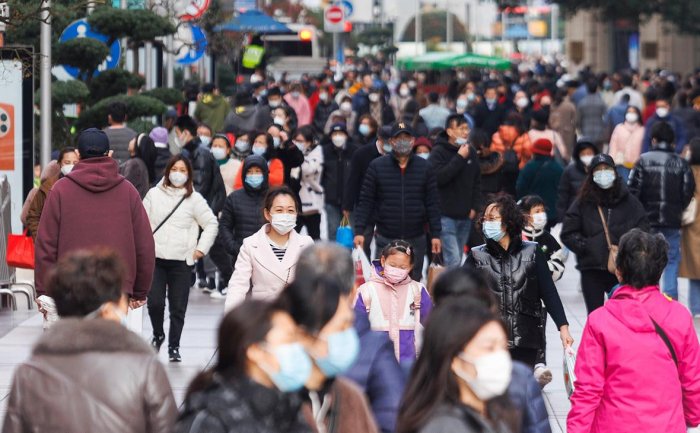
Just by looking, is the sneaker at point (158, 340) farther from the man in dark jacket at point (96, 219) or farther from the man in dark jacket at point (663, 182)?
the man in dark jacket at point (663, 182)

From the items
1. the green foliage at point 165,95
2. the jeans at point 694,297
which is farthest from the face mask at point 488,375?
the green foliage at point 165,95

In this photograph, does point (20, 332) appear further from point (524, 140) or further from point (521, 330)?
point (524, 140)

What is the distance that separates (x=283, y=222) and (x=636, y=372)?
9.62ft

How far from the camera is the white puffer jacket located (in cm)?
1148

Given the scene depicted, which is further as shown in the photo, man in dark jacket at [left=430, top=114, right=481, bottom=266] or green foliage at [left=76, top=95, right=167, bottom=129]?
green foliage at [left=76, top=95, right=167, bottom=129]

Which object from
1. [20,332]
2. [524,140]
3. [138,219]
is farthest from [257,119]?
[138,219]

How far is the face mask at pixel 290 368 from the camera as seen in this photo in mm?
4035

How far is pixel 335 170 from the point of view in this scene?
56.7 feet

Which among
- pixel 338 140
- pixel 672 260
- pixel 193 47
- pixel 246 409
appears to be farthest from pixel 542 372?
pixel 193 47

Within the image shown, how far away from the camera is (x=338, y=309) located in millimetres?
4430

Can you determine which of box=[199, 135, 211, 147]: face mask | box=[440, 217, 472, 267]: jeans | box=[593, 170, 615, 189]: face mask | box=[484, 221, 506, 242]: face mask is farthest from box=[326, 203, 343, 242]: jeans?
box=[484, 221, 506, 242]: face mask

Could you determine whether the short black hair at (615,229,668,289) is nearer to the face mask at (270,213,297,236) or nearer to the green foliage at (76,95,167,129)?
the face mask at (270,213,297,236)

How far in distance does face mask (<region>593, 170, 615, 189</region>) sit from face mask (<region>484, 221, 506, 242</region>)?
2.80 m

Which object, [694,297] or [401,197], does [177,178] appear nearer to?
[401,197]
